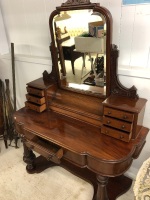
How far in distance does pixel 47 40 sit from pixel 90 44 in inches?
20.5

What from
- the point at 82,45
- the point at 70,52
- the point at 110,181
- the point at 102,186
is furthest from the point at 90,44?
the point at 110,181

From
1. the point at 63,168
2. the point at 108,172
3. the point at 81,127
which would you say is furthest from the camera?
the point at 63,168

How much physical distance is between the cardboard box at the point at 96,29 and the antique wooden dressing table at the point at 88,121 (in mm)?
41

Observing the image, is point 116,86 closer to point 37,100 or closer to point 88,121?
point 88,121

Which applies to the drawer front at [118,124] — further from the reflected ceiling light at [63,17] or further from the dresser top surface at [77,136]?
the reflected ceiling light at [63,17]

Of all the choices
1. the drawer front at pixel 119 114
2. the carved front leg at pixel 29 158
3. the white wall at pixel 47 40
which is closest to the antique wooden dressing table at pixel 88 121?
the drawer front at pixel 119 114

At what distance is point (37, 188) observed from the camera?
63.3 inches

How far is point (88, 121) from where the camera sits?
126cm

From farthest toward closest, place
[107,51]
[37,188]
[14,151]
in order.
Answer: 1. [14,151]
2. [37,188]
3. [107,51]

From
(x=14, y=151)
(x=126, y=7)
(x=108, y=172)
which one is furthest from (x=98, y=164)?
(x=14, y=151)

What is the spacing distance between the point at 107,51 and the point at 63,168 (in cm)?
129

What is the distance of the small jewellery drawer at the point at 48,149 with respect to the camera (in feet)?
3.76

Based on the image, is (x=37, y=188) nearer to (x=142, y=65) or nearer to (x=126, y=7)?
(x=142, y=65)

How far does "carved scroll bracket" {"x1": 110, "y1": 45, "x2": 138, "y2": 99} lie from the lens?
3.72ft
